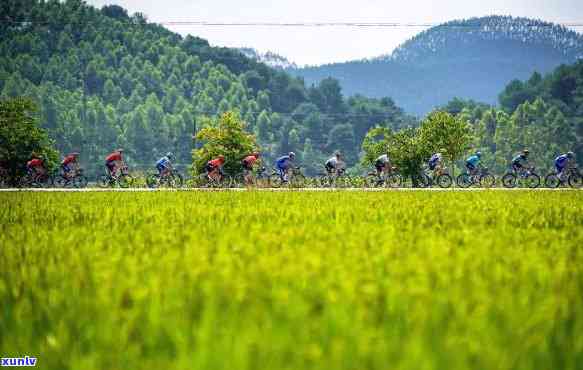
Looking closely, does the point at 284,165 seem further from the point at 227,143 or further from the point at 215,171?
the point at 215,171

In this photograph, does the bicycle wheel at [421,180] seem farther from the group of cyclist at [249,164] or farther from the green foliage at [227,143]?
the green foliage at [227,143]

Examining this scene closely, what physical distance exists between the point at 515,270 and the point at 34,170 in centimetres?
2727

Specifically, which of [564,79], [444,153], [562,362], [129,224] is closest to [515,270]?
[562,362]

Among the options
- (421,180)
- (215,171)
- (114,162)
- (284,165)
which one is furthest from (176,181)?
(421,180)

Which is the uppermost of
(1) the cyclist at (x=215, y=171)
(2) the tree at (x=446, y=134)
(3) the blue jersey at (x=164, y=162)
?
(2) the tree at (x=446, y=134)

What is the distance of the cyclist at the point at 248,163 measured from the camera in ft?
90.7

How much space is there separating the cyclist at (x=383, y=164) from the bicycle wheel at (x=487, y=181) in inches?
165

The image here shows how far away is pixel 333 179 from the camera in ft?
104

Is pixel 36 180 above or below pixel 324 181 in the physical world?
above

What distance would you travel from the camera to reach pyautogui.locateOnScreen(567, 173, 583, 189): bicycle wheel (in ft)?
99.6

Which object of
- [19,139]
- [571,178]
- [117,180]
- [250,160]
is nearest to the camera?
[250,160]

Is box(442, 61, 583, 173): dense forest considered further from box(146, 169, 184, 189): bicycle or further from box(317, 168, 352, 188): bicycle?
box(146, 169, 184, 189): bicycle

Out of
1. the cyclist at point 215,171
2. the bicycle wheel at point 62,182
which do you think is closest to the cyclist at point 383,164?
the cyclist at point 215,171

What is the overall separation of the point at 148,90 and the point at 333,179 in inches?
5284
